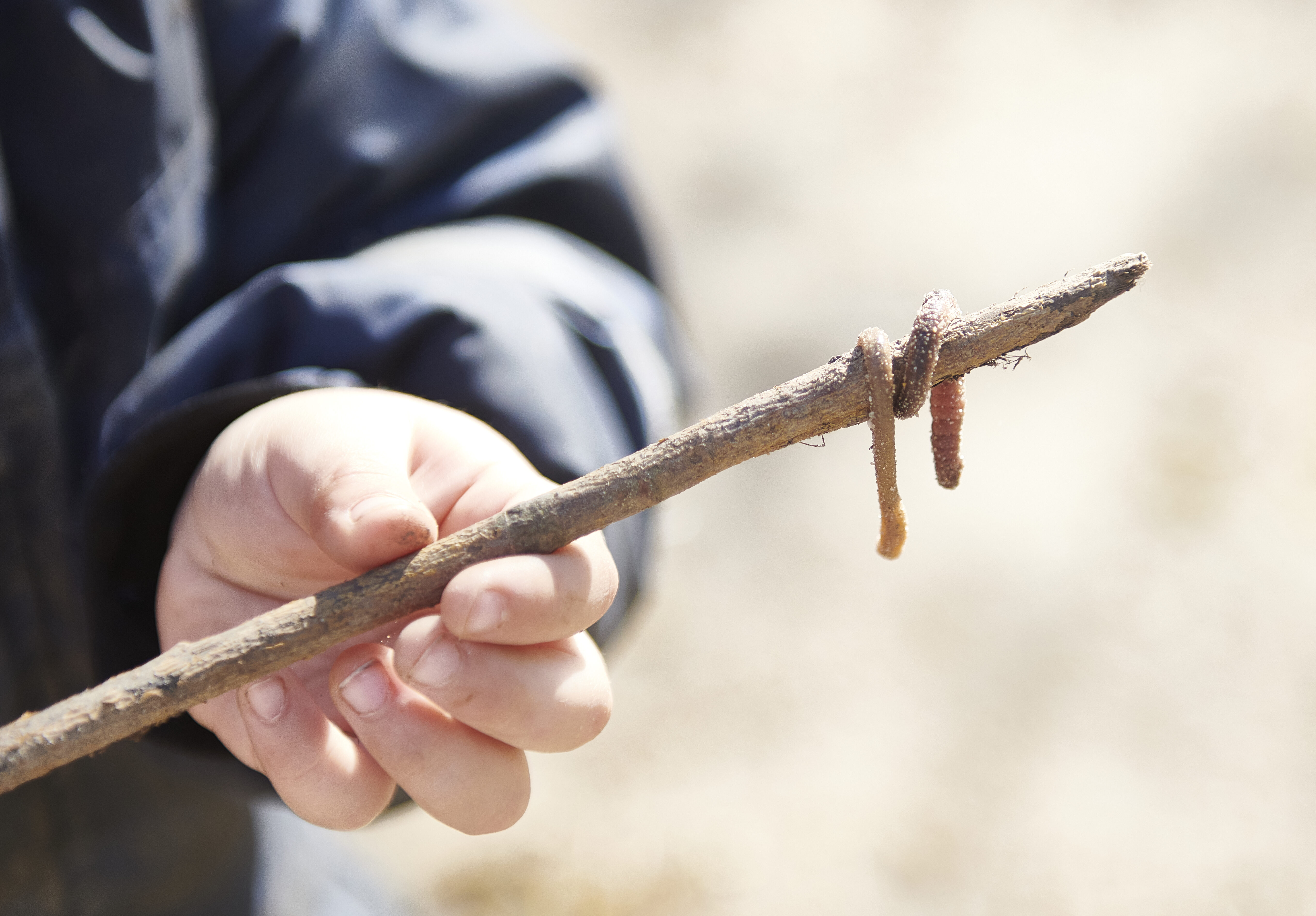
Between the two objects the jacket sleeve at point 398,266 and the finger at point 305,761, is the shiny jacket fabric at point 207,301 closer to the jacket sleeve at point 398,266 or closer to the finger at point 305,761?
the jacket sleeve at point 398,266

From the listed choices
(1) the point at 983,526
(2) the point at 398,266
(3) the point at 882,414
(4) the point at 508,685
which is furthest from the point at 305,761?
(1) the point at 983,526

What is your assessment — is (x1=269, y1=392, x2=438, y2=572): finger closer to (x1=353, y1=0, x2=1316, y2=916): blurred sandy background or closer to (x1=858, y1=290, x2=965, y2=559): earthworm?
(x1=858, y1=290, x2=965, y2=559): earthworm

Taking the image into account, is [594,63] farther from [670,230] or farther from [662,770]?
[662,770]

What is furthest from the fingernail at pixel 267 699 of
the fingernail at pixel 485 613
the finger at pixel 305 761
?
the fingernail at pixel 485 613

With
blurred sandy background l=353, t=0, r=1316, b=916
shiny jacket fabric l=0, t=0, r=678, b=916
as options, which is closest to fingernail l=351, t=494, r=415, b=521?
shiny jacket fabric l=0, t=0, r=678, b=916

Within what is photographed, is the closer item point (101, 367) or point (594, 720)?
point (594, 720)

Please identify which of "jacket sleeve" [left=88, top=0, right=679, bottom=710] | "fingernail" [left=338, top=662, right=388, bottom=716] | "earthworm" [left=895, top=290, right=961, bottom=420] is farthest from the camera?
"jacket sleeve" [left=88, top=0, right=679, bottom=710]

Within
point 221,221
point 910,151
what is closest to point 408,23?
point 221,221
